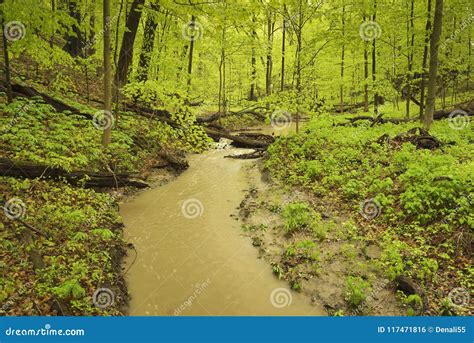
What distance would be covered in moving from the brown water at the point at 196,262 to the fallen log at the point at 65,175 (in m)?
0.74

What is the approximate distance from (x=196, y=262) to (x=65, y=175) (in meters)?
4.43

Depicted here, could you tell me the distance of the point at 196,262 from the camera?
7.08 meters

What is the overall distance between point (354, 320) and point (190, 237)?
170 inches

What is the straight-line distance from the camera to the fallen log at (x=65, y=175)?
788 centimetres

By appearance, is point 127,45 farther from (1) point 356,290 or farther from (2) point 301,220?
(1) point 356,290

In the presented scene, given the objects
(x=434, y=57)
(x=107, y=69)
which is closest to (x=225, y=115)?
(x=434, y=57)

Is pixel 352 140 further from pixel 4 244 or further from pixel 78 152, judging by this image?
pixel 4 244

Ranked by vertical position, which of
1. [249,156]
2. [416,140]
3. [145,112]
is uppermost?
[145,112]

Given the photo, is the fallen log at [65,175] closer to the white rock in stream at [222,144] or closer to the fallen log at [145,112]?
the fallen log at [145,112]

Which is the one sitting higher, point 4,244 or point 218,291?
point 4,244

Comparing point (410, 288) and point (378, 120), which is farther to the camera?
point (378, 120)

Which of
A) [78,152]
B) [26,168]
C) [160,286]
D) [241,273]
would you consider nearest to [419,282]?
[241,273]

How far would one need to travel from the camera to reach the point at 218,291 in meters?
6.12

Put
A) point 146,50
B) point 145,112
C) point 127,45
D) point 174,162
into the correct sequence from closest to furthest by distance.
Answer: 1. point 174,162
2. point 127,45
3. point 145,112
4. point 146,50
